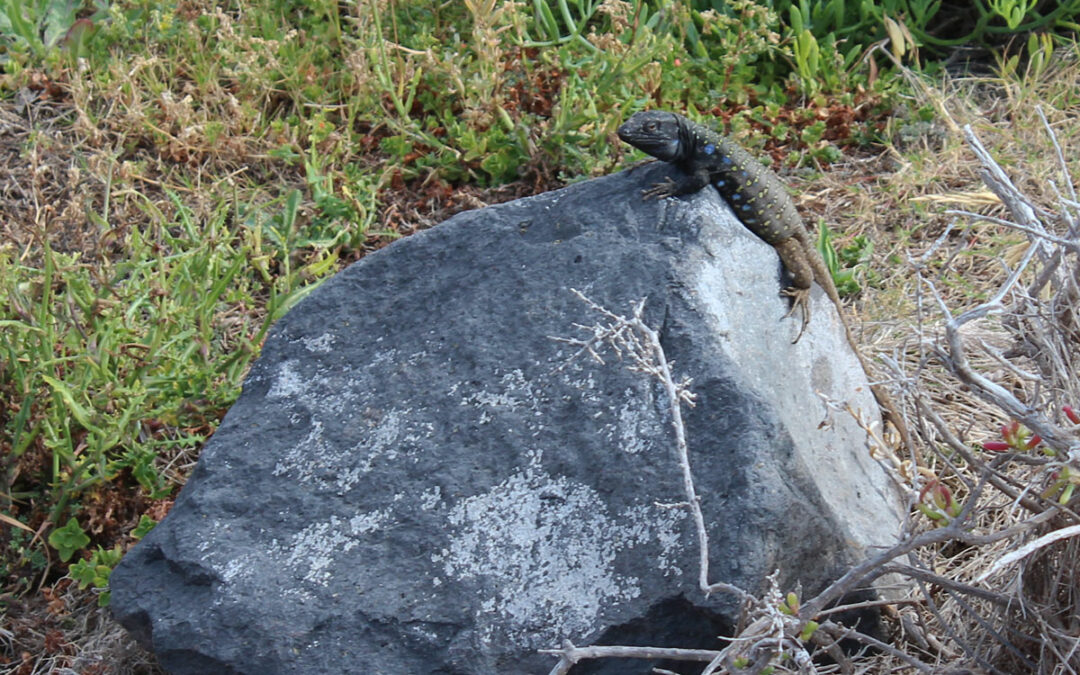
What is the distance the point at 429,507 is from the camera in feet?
9.78

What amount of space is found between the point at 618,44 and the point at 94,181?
7.98ft

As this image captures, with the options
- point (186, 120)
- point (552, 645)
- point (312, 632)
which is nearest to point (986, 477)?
point (552, 645)

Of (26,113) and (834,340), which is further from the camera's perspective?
(26,113)

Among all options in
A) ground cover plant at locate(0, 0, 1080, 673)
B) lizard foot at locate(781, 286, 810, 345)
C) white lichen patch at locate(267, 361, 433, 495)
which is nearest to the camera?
white lichen patch at locate(267, 361, 433, 495)

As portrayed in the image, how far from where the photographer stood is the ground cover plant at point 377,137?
411 centimetres

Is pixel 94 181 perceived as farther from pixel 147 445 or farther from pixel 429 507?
pixel 429 507

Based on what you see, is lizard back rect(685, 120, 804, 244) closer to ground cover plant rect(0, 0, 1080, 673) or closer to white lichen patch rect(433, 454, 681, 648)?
ground cover plant rect(0, 0, 1080, 673)

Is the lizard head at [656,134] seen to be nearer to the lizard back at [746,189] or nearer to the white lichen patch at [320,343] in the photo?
the lizard back at [746,189]

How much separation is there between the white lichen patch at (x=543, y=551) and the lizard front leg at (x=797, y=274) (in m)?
0.96

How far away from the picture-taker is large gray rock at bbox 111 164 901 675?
281 cm

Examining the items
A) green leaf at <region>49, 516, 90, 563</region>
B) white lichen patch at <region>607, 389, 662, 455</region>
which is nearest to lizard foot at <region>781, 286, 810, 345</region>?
white lichen patch at <region>607, 389, 662, 455</region>

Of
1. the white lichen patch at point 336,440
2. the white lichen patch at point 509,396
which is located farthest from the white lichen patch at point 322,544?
the white lichen patch at point 509,396

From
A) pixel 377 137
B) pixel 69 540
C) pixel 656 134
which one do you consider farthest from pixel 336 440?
pixel 377 137

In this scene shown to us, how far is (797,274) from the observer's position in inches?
140
